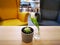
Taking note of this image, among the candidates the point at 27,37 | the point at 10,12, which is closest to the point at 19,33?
the point at 27,37

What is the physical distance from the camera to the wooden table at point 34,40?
4.35 ft

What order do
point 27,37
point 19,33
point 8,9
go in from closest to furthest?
point 27,37
point 19,33
point 8,9

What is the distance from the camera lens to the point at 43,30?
5.23ft

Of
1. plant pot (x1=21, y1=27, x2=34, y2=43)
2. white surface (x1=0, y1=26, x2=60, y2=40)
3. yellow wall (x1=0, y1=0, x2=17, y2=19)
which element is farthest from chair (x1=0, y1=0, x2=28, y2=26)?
plant pot (x1=21, y1=27, x2=34, y2=43)

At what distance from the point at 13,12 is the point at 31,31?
1.48m

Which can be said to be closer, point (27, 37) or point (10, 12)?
point (27, 37)

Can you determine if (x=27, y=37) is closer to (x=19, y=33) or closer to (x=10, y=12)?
(x=19, y=33)

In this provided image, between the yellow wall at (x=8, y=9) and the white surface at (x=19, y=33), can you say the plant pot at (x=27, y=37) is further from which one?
the yellow wall at (x=8, y=9)

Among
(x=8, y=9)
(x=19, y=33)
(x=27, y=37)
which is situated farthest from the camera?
(x=8, y=9)

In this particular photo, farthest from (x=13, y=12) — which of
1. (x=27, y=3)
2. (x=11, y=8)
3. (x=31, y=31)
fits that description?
(x=31, y=31)

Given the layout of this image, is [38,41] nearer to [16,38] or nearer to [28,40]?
[28,40]

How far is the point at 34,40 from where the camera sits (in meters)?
1.37

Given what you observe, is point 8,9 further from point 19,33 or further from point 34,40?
point 34,40

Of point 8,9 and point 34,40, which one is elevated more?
point 8,9
